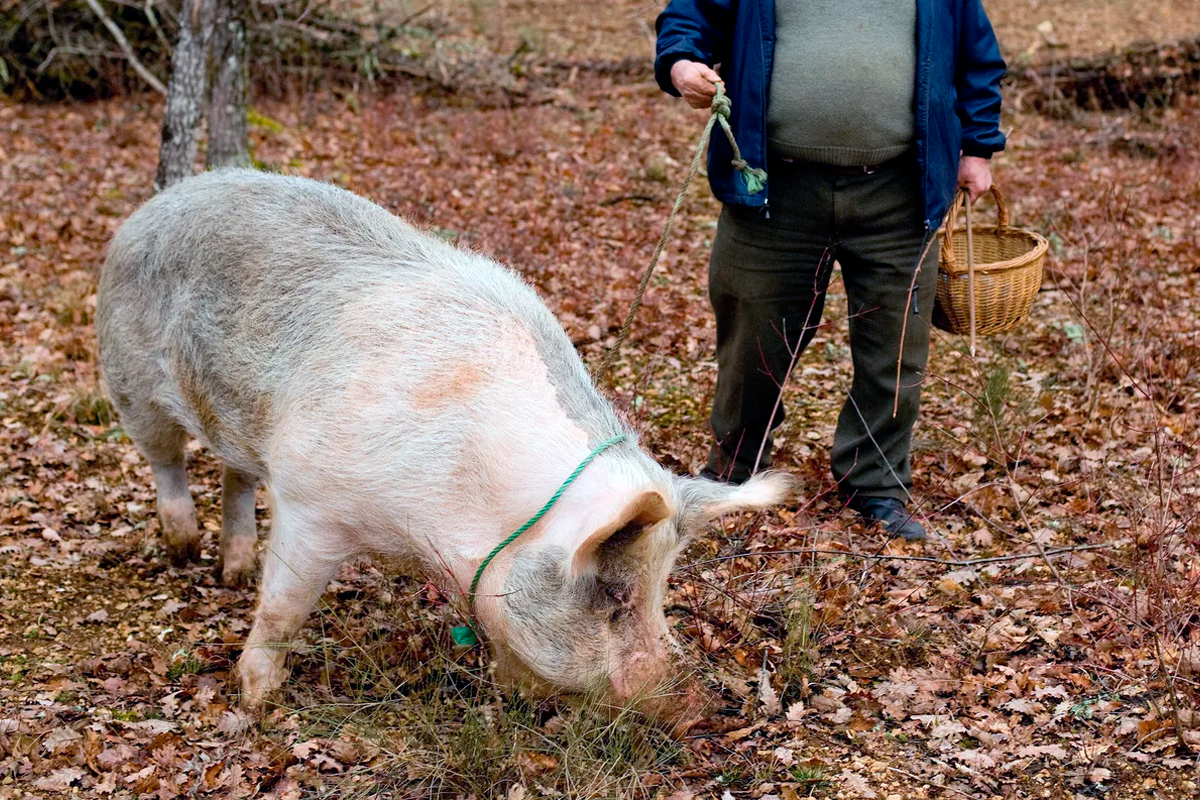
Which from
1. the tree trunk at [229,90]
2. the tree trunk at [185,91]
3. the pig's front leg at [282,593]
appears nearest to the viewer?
the pig's front leg at [282,593]

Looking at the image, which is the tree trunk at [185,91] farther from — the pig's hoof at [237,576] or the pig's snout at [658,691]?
the pig's snout at [658,691]

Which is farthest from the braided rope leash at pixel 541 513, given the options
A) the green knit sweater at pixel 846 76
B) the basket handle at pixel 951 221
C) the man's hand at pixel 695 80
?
the basket handle at pixel 951 221

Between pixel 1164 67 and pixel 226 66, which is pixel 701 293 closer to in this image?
pixel 226 66

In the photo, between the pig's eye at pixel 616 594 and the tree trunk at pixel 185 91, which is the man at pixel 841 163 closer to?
the pig's eye at pixel 616 594

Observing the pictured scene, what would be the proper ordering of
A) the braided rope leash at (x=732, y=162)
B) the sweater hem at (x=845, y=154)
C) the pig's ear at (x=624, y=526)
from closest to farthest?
the pig's ear at (x=624, y=526)
the braided rope leash at (x=732, y=162)
the sweater hem at (x=845, y=154)

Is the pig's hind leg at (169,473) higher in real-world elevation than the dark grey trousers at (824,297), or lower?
lower

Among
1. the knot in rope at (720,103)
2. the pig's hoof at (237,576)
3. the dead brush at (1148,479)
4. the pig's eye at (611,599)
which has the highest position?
the knot in rope at (720,103)

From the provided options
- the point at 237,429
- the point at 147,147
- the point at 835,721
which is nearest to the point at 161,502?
the point at 237,429

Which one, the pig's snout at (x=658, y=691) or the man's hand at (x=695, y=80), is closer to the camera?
the pig's snout at (x=658, y=691)

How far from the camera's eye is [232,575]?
15.5 feet

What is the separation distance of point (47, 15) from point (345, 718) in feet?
35.0

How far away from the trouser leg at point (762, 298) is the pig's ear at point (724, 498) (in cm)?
107

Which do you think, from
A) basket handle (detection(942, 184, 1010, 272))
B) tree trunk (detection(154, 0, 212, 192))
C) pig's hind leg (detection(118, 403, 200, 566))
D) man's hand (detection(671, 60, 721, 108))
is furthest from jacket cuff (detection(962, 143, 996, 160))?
tree trunk (detection(154, 0, 212, 192))

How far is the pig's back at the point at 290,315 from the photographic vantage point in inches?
135
